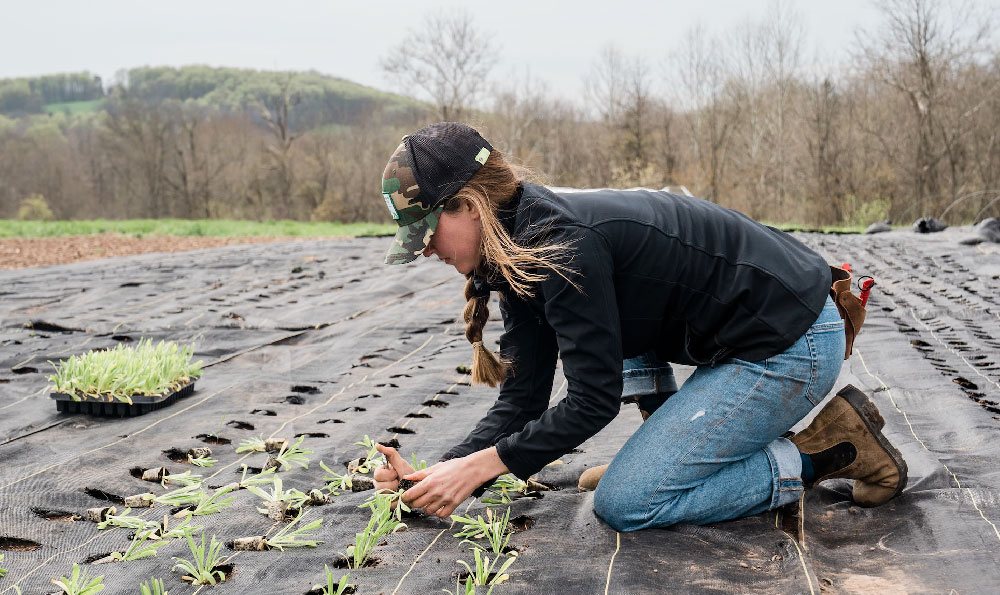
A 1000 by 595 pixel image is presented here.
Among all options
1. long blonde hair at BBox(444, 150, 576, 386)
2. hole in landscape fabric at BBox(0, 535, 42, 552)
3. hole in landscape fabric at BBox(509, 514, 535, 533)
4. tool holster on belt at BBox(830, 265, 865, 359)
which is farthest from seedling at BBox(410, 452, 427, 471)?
tool holster on belt at BBox(830, 265, 865, 359)

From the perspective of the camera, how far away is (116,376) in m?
2.98

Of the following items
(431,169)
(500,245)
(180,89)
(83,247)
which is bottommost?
(83,247)

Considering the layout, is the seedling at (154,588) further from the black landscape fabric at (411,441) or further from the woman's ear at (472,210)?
the woman's ear at (472,210)

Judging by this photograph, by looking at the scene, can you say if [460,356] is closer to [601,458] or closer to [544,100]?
[601,458]

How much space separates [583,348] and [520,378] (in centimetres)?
45

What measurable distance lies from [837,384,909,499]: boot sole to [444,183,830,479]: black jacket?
32 centimetres

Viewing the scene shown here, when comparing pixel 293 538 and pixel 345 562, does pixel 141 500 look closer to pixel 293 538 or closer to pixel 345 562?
pixel 293 538

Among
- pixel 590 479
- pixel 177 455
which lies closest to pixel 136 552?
pixel 177 455

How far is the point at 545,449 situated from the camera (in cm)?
166

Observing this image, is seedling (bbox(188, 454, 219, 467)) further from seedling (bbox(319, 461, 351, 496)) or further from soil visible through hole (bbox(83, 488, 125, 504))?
seedling (bbox(319, 461, 351, 496))

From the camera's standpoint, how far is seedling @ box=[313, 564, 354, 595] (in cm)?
148

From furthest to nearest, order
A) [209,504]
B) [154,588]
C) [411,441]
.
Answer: [411,441] → [209,504] → [154,588]

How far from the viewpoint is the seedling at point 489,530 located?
172 cm

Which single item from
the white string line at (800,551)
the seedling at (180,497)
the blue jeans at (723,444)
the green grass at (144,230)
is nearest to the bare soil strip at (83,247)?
the green grass at (144,230)
